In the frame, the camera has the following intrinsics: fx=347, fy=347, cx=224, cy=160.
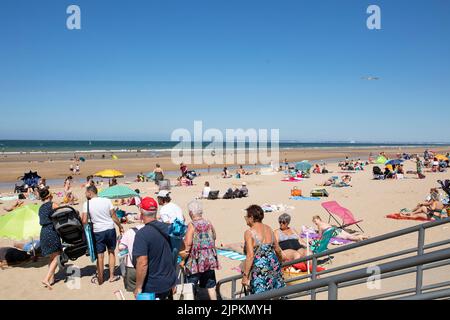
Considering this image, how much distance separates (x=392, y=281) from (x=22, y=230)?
634 cm

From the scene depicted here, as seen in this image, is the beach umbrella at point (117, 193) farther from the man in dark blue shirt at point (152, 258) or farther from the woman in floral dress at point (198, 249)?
the man in dark blue shirt at point (152, 258)

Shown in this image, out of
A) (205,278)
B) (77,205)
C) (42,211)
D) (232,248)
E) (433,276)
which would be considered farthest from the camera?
(77,205)

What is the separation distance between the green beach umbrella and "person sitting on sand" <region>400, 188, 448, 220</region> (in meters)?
10.3

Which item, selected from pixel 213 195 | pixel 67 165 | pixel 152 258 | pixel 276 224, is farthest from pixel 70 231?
pixel 67 165

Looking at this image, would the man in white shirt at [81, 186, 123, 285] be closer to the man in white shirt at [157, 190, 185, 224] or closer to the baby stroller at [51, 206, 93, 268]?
the baby stroller at [51, 206, 93, 268]

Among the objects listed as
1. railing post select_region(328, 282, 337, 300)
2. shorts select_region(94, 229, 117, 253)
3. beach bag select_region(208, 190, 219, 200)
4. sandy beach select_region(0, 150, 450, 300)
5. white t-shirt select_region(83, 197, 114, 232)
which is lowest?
sandy beach select_region(0, 150, 450, 300)

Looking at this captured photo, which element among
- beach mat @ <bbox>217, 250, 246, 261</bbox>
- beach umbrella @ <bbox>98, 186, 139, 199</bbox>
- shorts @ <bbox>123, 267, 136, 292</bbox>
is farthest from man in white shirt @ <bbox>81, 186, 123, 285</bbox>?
beach umbrella @ <bbox>98, 186, 139, 199</bbox>

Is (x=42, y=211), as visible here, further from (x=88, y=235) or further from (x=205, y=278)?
(x=205, y=278)

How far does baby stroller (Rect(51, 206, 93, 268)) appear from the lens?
562 cm

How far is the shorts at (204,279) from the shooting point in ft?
14.2

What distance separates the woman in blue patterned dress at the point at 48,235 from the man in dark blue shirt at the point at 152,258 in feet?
9.20

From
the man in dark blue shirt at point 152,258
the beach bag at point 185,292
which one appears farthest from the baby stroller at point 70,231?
the man in dark blue shirt at point 152,258
